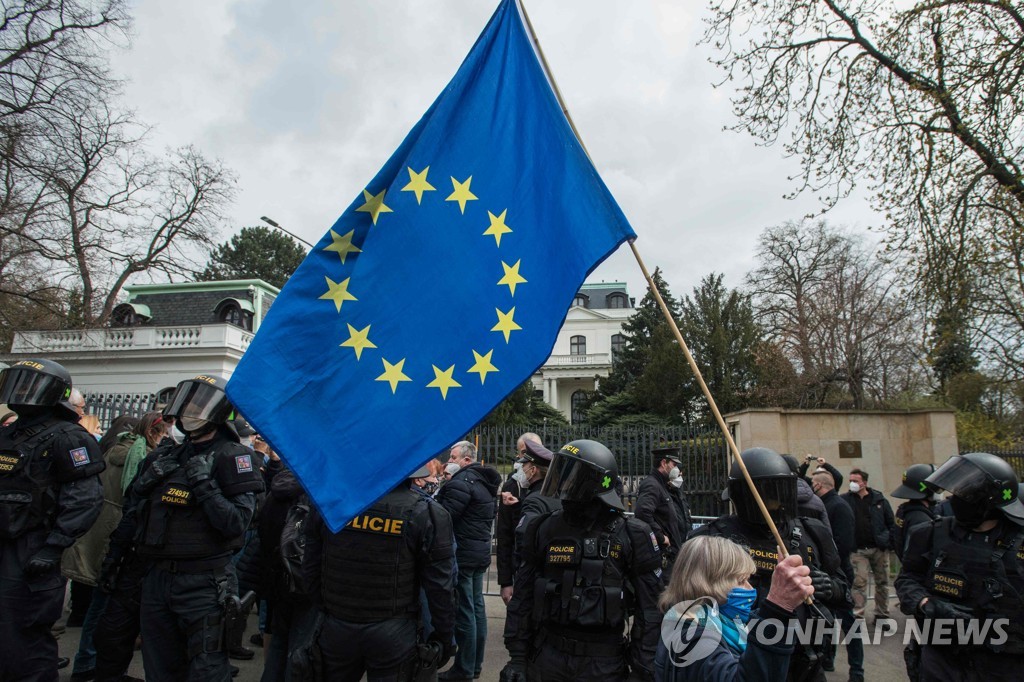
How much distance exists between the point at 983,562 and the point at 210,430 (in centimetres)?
478

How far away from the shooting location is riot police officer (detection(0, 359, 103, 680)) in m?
4.34

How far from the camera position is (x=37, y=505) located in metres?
4.54

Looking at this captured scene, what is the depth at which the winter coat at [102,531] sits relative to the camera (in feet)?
19.6

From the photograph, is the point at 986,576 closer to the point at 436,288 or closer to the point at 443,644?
the point at 443,644

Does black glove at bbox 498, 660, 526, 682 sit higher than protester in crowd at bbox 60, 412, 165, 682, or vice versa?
protester in crowd at bbox 60, 412, 165, 682

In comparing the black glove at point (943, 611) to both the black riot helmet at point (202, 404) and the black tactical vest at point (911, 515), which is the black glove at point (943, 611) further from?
the black riot helmet at point (202, 404)

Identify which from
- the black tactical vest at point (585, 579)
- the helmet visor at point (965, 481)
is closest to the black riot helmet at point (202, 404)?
the black tactical vest at point (585, 579)

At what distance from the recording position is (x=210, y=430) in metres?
4.62

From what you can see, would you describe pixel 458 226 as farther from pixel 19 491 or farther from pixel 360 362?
pixel 19 491

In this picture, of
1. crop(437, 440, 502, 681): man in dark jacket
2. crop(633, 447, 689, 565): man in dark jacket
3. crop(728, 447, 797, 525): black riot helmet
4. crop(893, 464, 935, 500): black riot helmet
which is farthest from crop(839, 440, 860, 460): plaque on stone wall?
crop(728, 447, 797, 525): black riot helmet

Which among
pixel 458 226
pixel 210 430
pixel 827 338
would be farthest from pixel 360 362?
pixel 827 338

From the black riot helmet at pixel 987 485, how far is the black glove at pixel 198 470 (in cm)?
443

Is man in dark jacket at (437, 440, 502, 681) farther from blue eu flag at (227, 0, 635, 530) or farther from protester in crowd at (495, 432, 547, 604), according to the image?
blue eu flag at (227, 0, 635, 530)

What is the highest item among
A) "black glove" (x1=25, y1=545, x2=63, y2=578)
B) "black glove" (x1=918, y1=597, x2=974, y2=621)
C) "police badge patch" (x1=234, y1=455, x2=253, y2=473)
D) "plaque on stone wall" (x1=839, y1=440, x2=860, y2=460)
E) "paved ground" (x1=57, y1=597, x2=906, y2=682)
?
"plaque on stone wall" (x1=839, y1=440, x2=860, y2=460)
